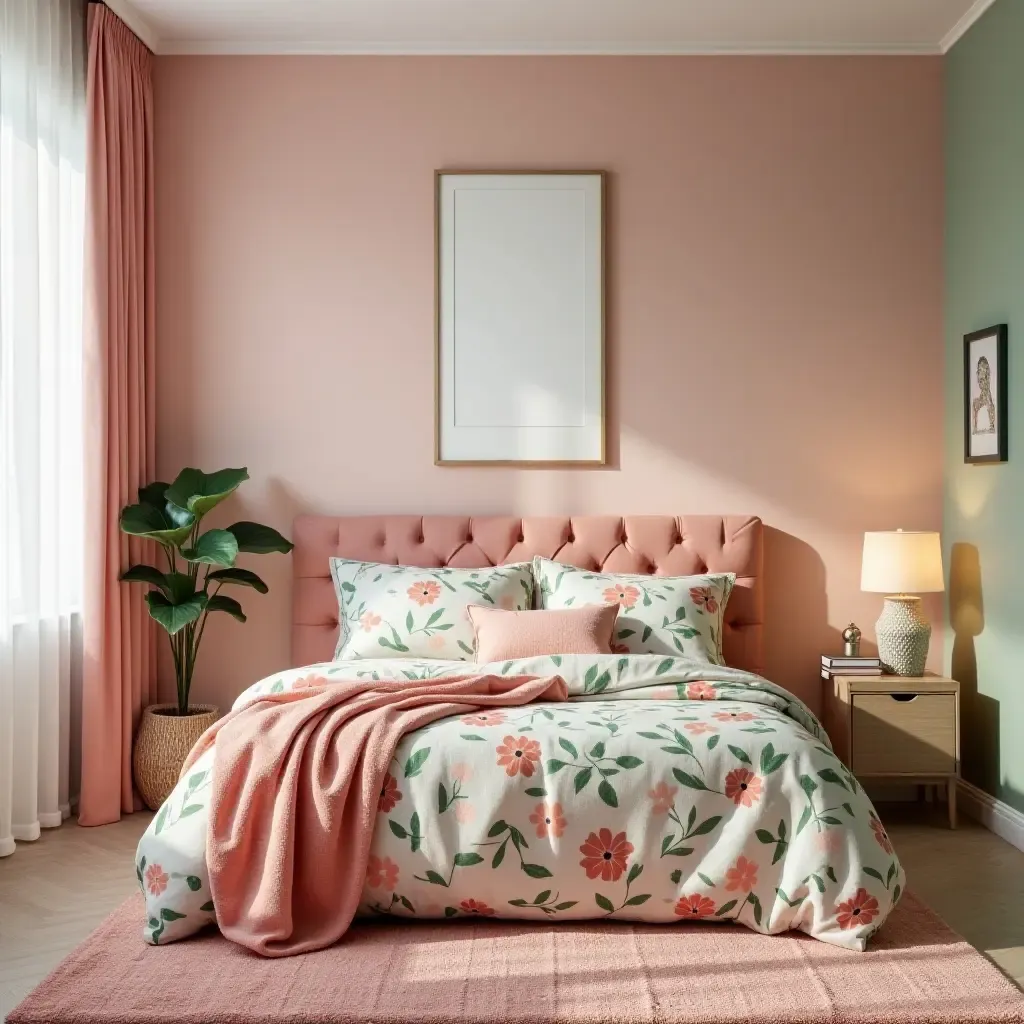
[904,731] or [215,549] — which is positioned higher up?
[215,549]

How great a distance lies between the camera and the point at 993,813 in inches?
157

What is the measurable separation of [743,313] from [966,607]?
1.48m

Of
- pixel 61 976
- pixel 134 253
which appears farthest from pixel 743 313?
pixel 61 976

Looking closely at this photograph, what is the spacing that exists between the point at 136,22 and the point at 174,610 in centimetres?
232

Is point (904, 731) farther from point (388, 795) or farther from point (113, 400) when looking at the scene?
point (113, 400)

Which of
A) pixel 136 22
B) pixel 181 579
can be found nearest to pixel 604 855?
pixel 181 579

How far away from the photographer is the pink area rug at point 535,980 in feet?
7.75

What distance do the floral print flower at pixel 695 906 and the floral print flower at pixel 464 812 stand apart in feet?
1.85

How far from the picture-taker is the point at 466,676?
3332 mm

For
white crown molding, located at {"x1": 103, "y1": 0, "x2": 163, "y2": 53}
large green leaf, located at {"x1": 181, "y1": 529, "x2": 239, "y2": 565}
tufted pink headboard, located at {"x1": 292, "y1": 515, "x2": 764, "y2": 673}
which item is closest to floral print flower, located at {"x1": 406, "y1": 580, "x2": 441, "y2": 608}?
tufted pink headboard, located at {"x1": 292, "y1": 515, "x2": 764, "y2": 673}

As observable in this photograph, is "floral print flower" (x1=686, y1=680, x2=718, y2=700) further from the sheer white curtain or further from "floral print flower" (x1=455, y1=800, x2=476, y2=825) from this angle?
the sheer white curtain

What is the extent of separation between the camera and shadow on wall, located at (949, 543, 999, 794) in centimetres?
408

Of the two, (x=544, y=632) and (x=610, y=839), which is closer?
(x=610, y=839)

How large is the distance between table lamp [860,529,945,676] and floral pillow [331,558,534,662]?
133 centimetres
